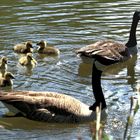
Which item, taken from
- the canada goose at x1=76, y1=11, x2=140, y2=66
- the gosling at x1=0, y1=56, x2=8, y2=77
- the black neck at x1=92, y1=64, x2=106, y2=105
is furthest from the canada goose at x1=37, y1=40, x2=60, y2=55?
the black neck at x1=92, y1=64, x2=106, y2=105

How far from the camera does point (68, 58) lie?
34.2ft

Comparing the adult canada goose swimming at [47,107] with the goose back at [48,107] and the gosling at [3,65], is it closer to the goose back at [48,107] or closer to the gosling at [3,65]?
the goose back at [48,107]

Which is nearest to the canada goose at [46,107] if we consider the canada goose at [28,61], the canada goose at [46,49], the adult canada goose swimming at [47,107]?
the adult canada goose swimming at [47,107]

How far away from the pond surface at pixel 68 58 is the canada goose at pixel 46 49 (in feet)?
0.47

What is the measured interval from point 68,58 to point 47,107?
11.4 ft

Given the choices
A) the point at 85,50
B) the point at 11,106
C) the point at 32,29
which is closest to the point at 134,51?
the point at 85,50

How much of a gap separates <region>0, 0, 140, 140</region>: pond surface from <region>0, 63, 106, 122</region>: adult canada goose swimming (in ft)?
0.41

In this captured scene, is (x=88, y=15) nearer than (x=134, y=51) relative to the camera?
No

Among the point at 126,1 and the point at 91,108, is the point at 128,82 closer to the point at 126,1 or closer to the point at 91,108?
the point at 91,108

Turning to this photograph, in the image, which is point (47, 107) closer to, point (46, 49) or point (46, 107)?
point (46, 107)

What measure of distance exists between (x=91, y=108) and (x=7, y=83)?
198 cm

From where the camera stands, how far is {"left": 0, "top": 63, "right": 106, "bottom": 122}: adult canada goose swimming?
7.02m

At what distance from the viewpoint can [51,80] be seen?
883 centimetres

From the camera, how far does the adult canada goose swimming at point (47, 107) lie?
23.0 ft
